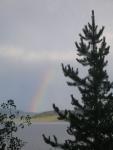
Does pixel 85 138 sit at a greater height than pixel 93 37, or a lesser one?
lesser

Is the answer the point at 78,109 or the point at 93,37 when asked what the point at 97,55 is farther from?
the point at 78,109

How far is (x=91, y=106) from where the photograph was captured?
3256cm

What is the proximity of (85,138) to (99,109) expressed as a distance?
8.48 ft

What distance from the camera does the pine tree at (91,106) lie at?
31625 millimetres

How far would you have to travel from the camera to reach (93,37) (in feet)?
111

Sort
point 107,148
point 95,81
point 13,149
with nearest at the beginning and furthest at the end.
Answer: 1. point 107,148
2. point 95,81
3. point 13,149

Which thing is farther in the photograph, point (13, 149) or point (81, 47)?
point (13, 149)

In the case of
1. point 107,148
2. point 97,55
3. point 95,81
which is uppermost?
point 97,55

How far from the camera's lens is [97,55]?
109 feet

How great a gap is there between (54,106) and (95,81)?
12.8 feet

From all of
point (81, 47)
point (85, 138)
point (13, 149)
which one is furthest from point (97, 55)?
point (13, 149)

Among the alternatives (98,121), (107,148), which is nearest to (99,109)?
(98,121)

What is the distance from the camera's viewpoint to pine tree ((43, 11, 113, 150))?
104ft

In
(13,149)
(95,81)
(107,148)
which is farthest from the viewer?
(13,149)
